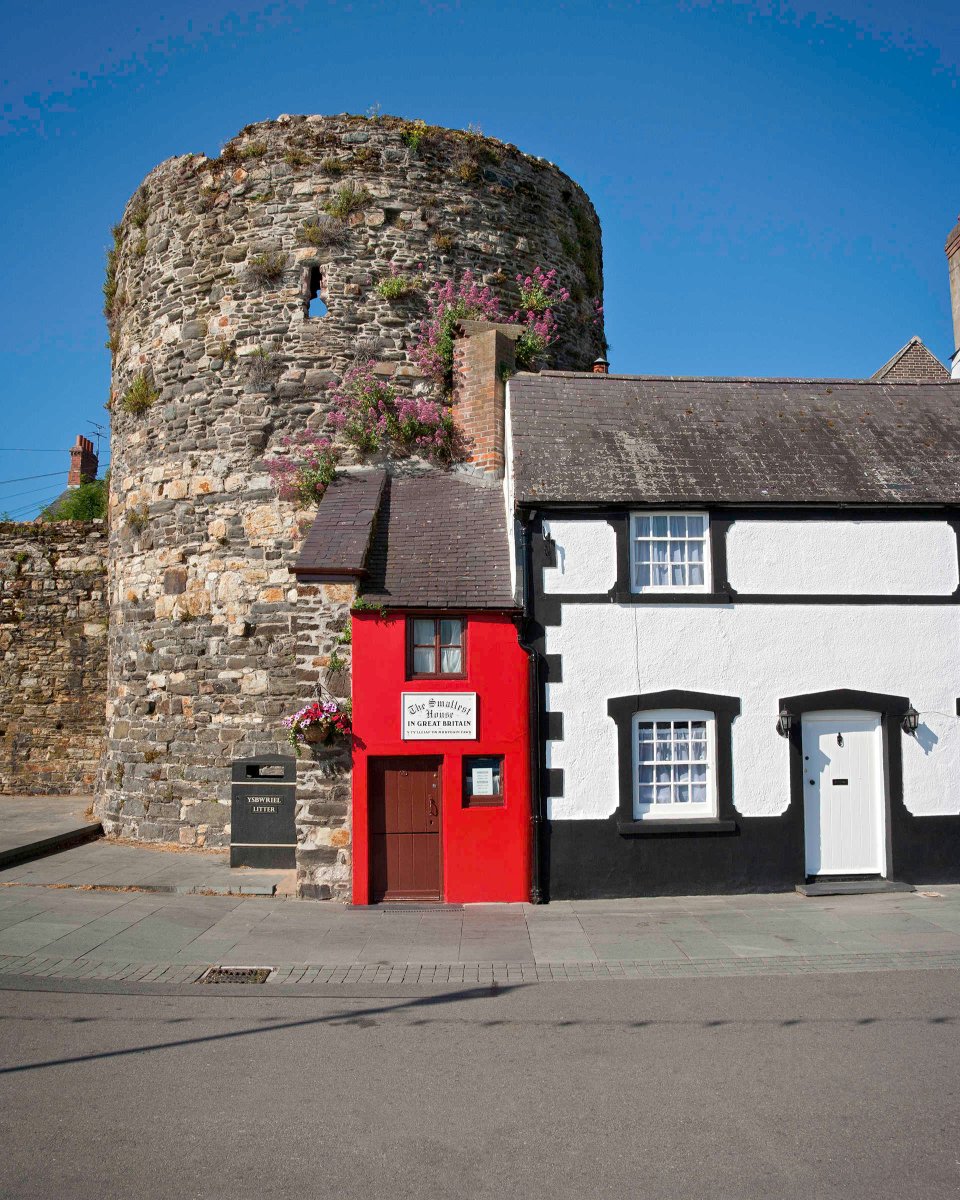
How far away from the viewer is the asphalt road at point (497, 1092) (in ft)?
16.8

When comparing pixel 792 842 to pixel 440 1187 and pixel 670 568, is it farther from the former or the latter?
pixel 440 1187

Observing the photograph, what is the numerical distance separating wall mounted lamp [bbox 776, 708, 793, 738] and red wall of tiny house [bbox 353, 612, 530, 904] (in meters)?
3.22

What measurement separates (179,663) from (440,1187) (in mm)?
11532

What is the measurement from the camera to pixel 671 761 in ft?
38.5

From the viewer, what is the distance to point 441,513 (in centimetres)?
1384

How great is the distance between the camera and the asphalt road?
5.11 metres

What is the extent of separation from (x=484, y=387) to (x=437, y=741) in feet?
20.1

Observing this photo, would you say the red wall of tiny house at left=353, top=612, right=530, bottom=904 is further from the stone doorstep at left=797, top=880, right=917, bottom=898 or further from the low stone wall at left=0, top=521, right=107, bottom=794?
the low stone wall at left=0, top=521, right=107, bottom=794

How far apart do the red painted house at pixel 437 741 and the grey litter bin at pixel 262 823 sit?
2.23 meters

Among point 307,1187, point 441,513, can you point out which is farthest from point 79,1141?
point 441,513

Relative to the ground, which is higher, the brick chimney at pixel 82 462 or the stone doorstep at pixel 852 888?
the brick chimney at pixel 82 462

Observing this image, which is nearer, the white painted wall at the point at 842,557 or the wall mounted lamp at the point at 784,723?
the wall mounted lamp at the point at 784,723

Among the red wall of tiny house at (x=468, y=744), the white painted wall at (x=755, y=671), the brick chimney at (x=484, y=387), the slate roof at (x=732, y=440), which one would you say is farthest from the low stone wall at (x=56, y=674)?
the white painted wall at (x=755, y=671)

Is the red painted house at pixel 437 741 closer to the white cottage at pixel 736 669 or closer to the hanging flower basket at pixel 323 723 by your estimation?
the hanging flower basket at pixel 323 723
